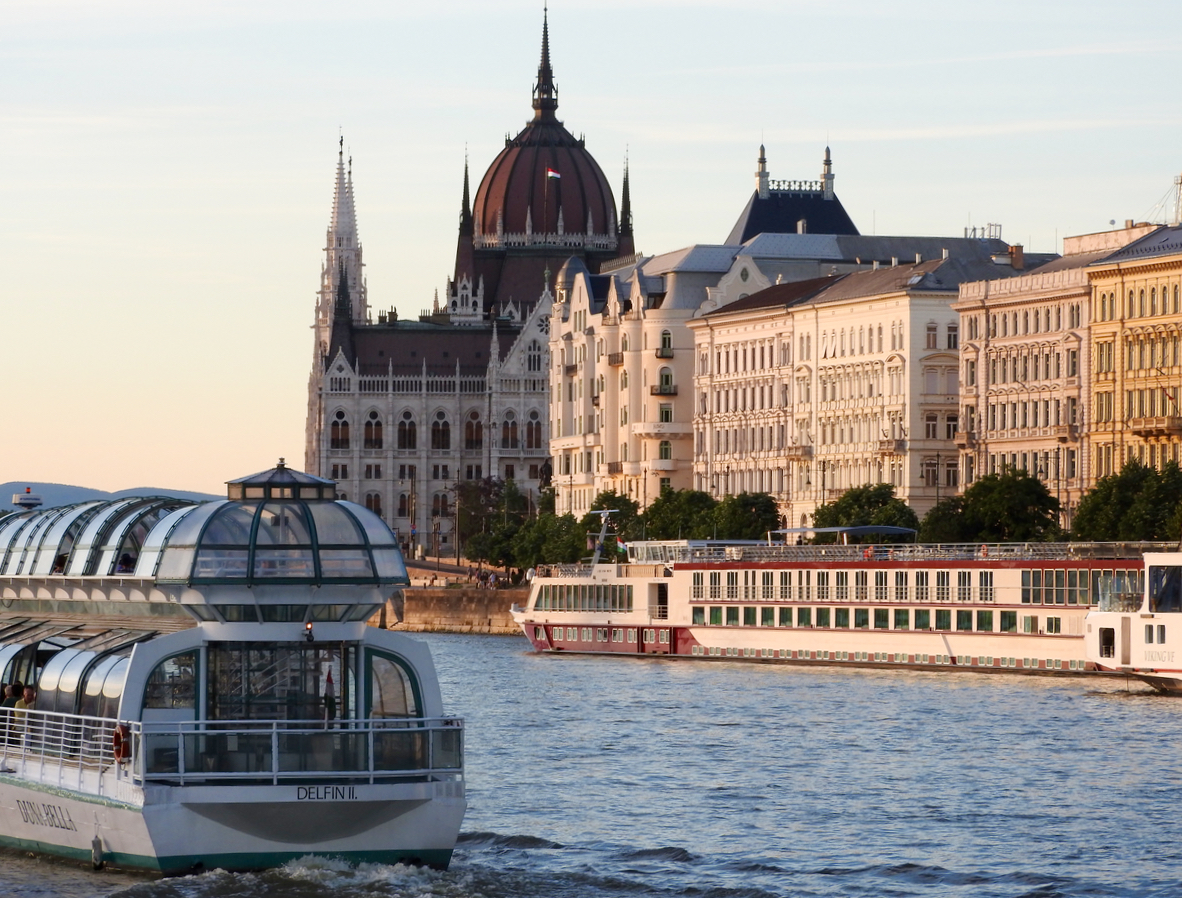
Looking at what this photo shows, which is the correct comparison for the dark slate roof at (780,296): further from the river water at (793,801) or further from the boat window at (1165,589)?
the boat window at (1165,589)

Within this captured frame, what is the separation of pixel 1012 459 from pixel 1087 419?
586cm

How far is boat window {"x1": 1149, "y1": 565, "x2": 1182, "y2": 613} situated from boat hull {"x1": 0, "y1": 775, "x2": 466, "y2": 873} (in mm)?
47192

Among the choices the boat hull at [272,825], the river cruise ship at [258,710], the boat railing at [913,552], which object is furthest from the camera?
the boat railing at [913,552]

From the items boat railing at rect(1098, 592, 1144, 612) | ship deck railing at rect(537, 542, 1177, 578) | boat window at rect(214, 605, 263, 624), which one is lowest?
boat window at rect(214, 605, 263, 624)

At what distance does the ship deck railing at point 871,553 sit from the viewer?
9300 centimetres

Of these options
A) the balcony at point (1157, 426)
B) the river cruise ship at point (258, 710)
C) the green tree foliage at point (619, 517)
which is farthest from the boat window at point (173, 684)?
the green tree foliage at point (619, 517)

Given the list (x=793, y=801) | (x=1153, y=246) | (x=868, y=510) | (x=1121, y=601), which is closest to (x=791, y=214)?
(x=868, y=510)

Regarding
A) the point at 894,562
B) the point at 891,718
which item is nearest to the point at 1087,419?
the point at 894,562

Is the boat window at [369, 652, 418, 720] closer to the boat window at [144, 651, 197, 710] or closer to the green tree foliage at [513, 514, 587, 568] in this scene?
the boat window at [144, 651, 197, 710]

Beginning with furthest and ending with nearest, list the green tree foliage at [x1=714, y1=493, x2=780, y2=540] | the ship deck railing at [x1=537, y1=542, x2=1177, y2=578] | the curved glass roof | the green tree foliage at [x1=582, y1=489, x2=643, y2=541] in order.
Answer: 1. the green tree foliage at [x1=582, y1=489, x2=643, y2=541]
2. the green tree foliage at [x1=714, y1=493, x2=780, y2=540]
3. the ship deck railing at [x1=537, y1=542, x2=1177, y2=578]
4. the curved glass roof

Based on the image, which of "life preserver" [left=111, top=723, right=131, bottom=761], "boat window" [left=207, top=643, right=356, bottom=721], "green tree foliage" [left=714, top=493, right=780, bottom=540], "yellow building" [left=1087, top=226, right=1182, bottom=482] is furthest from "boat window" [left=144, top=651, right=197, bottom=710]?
"green tree foliage" [left=714, top=493, right=780, bottom=540]

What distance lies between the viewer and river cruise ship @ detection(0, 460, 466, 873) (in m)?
35.1

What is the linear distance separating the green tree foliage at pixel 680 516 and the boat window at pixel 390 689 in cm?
9983

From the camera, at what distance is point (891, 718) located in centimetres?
7200
